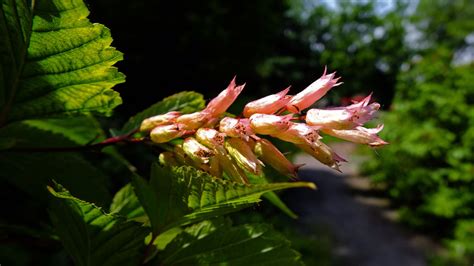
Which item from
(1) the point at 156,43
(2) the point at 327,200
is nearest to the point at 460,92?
(2) the point at 327,200

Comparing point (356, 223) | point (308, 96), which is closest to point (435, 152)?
point (356, 223)

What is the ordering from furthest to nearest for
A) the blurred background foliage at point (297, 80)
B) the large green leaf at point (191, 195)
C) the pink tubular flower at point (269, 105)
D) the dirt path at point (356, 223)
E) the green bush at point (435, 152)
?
the green bush at point (435, 152)
the dirt path at point (356, 223)
the blurred background foliage at point (297, 80)
the pink tubular flower at point (269, 105)
the large green leaf at point (191, 195)

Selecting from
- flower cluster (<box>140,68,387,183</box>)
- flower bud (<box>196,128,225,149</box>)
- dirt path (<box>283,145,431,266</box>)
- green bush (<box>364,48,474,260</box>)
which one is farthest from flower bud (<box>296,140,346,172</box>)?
green bush (<box>364,48,474,260</box>)

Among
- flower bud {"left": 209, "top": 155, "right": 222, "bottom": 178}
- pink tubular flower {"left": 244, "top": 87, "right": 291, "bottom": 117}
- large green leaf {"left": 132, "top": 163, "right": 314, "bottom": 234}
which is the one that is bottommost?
large green leaf {"left": 132, "top": 163, "right": 314, "bottom": 234}

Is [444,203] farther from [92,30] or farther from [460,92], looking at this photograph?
[92,30]

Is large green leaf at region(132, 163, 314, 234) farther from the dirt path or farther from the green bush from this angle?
the green bush

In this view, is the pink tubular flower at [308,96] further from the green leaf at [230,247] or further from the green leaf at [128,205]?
the green leaf at [128,205]

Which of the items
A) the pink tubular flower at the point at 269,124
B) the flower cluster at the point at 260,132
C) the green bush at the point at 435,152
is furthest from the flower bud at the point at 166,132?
the green bush at the point at 435,152
